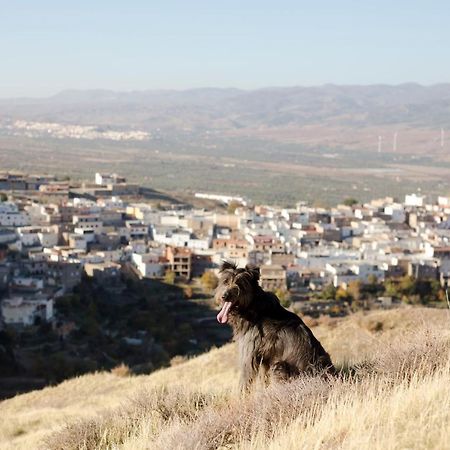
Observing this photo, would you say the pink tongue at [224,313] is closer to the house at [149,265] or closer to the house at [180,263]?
the house at [149,265]

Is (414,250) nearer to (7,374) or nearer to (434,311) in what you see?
(7,374)

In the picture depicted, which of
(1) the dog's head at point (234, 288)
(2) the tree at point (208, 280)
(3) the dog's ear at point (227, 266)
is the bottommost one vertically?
(2) the tree at point (208, 280)

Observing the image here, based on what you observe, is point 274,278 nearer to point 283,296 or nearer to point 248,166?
point 283,296

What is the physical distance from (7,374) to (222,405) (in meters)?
17.1

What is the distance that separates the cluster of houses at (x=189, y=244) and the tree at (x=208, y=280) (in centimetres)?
85

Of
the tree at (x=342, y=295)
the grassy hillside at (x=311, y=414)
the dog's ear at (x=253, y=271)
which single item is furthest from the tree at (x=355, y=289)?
the dog's ear at (x=253, y=271)

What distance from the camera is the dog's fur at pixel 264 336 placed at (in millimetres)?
4852

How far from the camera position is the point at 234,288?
4.80 meters

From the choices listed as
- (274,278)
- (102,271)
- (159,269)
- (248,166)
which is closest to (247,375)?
(274,278)

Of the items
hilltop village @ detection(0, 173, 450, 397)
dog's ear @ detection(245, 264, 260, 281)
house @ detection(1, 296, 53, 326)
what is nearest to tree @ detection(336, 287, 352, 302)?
hilltop village @ detection(0, 173, 450, 397)

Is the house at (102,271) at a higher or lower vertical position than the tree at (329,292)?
higher

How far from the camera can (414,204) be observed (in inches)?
2207

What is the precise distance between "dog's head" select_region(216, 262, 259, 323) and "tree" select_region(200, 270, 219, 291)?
2633 centimetres

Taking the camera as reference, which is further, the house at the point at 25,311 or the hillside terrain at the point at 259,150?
the hillside terrain at the point at 259,150
